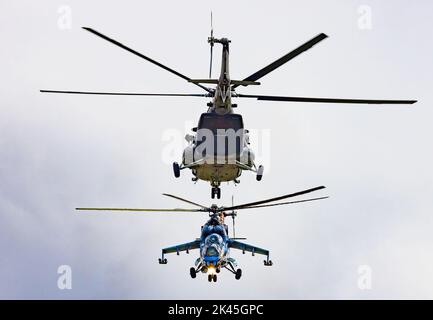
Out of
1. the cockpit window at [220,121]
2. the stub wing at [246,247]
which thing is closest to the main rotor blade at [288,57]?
the cockpit window at [220,121]

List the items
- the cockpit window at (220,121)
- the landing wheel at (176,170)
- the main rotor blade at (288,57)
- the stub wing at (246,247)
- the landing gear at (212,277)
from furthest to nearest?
1. the stub wing at (246,247)
2. the landing gear at (212,277)
3. the landing wheel at (176,170)
4. the cockpit window at (220,121)
5. the main rotor blade at (288,57)

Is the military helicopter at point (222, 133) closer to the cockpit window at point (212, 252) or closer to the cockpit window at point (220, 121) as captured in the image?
the cockpit window at point (220, 121)

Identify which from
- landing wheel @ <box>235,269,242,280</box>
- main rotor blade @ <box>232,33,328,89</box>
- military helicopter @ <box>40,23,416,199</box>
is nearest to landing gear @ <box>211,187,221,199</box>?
military helicopter @ <box>40,23,416,199</box>

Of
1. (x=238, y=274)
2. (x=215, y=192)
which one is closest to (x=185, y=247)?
(x=238, y=274)

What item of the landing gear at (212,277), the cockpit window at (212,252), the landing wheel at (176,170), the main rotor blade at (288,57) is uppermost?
the main rotor blade at (288,57)

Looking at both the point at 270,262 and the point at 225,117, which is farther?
the point at 270,262

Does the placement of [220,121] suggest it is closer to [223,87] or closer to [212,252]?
[223,87]

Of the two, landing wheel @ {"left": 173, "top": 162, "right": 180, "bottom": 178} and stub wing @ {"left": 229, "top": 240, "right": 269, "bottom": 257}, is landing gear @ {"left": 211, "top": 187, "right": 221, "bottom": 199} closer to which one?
landing wheel @ {"left": 173, "top": 162, "right": 180, "bottom": 178}

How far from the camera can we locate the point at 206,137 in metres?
33.6

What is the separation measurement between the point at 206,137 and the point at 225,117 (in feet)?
3.61

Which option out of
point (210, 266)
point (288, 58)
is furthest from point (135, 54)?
point (210, 266)

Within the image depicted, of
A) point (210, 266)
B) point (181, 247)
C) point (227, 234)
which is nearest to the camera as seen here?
point (210, 266)
